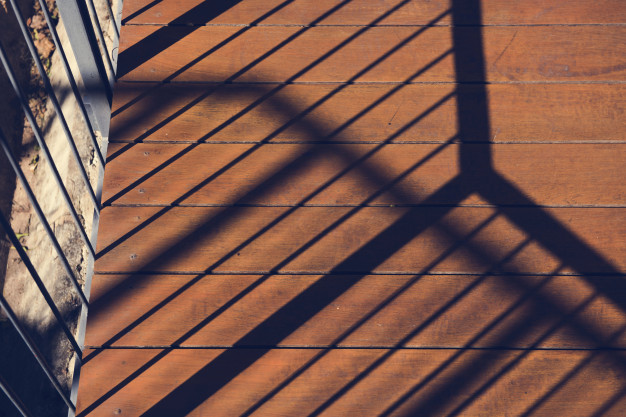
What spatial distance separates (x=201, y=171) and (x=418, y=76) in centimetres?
95

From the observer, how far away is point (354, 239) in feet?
6.84

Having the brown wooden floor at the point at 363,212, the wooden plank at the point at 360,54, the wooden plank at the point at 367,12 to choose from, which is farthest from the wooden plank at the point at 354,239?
the wooden plank at the point at 367,12

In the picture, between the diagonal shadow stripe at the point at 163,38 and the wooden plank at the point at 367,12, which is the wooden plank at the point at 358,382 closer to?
the diagonal shadow stripe at the point at 163,38

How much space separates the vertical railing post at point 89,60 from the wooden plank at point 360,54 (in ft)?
0.51

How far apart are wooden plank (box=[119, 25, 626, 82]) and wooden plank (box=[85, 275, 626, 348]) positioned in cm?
85

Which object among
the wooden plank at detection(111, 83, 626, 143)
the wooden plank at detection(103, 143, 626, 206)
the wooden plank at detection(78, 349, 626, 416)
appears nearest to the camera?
the wooden plank at detection(78, 349, 626, 416)

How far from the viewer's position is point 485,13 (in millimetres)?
2502

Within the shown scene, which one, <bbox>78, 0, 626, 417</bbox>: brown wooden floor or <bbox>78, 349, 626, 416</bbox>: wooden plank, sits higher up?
<bbox>78, 0, 626, 417</bbox>: brown wooden floor

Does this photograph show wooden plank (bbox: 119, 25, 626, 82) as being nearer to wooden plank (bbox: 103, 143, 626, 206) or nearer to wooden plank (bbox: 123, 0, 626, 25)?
wooden plank (bbox: 123, 0, 626, 25)

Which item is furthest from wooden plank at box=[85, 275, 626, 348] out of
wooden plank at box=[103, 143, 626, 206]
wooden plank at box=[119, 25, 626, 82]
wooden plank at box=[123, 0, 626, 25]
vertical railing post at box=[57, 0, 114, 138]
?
wooden plank at box=[123, 0, 626, 25]

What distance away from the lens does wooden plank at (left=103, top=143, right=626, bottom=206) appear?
7.07ft

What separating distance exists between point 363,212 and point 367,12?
36.9 inches

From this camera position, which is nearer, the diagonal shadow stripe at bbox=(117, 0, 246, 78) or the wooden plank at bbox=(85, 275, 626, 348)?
the wooden plank at bbox=(85, 275, 626, 348)

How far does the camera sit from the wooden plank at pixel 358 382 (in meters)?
1.85
